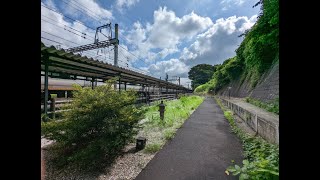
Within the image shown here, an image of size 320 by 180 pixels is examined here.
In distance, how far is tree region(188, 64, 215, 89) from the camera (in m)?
83.5

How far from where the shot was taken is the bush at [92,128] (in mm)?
3803

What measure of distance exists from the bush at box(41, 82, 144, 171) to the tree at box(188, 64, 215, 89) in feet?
265

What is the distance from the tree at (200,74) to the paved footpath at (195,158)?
79.0m

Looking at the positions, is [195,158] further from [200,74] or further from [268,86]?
[200,74]

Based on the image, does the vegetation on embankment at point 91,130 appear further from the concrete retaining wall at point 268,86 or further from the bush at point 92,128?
the concrete retaining wall at point 268,86

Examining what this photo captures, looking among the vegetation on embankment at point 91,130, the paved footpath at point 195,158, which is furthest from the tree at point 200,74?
the vegetation on embankment at point 91,130

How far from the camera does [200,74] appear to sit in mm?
87688

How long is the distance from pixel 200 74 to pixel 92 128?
8686cm

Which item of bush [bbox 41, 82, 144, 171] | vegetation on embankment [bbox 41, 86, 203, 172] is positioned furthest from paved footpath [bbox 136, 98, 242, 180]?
bush [bbox 41, 82, 144, 171]

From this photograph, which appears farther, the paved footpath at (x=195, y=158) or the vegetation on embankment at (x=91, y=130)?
the vegetation on embankment at (x=91, y=130)

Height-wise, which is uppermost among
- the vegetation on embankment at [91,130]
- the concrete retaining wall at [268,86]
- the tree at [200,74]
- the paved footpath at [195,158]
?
the tree at [200,74]

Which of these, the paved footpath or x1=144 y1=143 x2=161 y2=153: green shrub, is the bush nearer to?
x1=144 y1=143 x2=161 y2=153: green shrub
